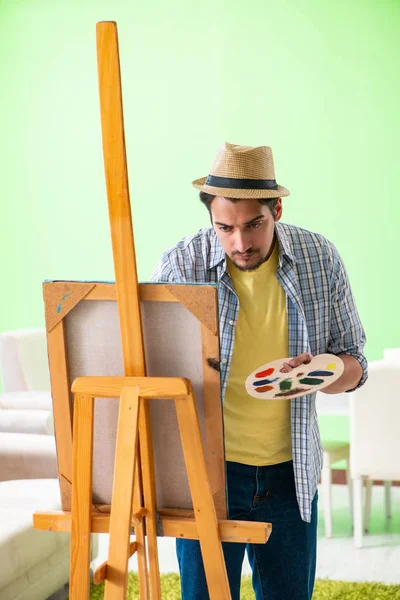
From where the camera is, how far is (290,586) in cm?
183

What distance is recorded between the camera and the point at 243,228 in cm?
170

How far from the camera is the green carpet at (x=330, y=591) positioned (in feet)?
10.1

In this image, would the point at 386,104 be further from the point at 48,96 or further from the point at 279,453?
the point at 279,453

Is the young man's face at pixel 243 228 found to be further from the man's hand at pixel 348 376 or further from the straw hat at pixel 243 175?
the man's hand at pixel 348 376

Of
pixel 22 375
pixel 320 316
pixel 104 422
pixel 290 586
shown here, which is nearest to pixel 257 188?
pixel 320 316

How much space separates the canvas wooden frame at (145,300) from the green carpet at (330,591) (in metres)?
1.59

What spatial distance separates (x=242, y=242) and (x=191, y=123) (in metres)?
3.12

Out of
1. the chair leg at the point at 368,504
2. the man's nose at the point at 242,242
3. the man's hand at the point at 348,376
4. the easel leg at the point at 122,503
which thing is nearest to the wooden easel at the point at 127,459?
the easel leg at the point at 122,503

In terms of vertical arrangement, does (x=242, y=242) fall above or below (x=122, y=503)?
above

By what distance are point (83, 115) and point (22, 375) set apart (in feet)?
5.01

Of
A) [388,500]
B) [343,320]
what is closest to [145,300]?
[343,320]

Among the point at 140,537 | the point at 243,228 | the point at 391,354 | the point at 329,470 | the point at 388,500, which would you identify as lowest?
the point at 388,500

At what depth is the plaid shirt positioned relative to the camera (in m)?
1.77

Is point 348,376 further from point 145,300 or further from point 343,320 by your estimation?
point 145,300
